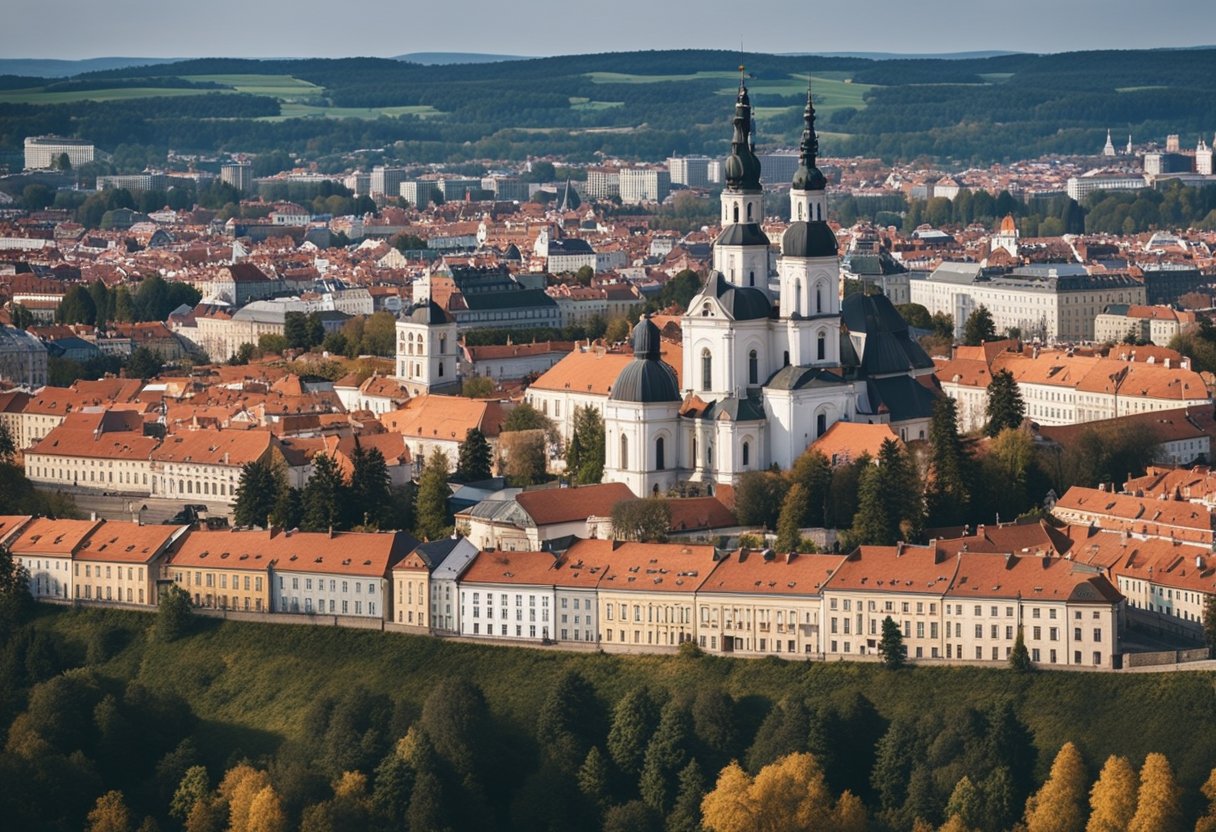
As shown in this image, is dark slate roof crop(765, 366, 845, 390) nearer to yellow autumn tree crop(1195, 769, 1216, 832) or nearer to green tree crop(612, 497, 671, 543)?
green tree crop(612, 497, 671, 543)

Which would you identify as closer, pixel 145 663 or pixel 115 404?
pixel 145 663

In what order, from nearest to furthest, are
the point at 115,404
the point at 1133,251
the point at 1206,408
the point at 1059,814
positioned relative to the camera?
the point at 1059,814 → the point at 1206,408 → the point at 115,404 → the point at 1133,251

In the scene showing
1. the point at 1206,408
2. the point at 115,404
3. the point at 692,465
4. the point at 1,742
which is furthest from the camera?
the point at 115,404

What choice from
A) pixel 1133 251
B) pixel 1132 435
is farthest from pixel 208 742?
pixel 1133 251

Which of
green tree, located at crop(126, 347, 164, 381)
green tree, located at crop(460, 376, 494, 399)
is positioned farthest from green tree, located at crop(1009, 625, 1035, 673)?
green tree, located at crop(126, 347, 164, 381)

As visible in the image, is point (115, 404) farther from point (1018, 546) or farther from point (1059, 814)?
point (1059, 814)

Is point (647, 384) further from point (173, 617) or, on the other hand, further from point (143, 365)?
point (143, 365)
